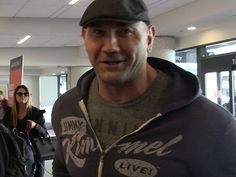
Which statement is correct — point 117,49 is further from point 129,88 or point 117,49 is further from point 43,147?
point 43,147

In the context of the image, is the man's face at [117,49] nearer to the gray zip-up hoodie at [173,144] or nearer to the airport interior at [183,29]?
the gray zip-up hoodie at [173,144]

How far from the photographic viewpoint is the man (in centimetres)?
101

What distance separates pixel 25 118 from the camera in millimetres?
4578

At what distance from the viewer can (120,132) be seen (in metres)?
1.13

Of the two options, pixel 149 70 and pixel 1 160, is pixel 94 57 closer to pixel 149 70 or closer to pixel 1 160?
pixel 149 70

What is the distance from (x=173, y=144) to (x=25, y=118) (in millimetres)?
3726

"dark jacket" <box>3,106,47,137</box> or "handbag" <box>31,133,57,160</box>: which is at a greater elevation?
"dark jacket" <box>3,106,47,137</box>

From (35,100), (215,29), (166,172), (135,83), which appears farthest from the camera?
(35,100)

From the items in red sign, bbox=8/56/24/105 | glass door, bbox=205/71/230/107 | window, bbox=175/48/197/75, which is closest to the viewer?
red sign, bbox=8/56/24/105

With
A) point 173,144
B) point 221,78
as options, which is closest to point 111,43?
point 173,144

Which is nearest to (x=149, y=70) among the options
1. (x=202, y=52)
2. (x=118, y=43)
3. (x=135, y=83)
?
(x=135, y=83)

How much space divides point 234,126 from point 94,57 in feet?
1.25

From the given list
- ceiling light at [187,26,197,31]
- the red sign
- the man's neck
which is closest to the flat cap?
the man's neck

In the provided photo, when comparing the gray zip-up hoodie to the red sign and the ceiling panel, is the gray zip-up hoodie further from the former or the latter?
the red sign
